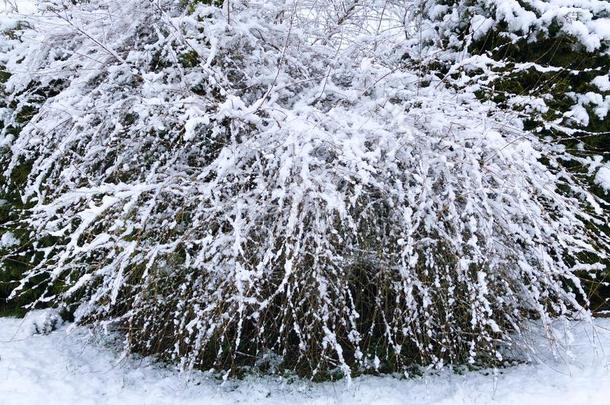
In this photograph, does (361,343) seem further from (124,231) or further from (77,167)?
(77,167)

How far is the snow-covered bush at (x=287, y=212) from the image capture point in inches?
105

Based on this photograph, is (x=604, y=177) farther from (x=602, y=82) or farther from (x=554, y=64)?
(x=554, y=64)

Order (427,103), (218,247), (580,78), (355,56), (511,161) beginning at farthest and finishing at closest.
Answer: (355,56) → (580,78) → (427,103) → (218,247) → (511,161)

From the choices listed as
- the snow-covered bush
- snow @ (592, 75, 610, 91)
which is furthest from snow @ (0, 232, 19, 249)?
snow @ (592, 75, 610, 91)

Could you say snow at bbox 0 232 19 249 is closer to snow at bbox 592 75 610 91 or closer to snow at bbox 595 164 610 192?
snow at bbox 595 164 610 192

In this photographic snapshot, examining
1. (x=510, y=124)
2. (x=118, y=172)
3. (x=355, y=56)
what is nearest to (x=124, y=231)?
(x=118, y=172)

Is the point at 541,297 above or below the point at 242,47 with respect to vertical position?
below

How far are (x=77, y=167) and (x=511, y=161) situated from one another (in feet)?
7.66

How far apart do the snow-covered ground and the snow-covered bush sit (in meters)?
0.13

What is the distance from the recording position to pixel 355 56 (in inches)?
149

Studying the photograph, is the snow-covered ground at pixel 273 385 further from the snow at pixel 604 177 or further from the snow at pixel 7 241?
the snow at pixel 604 177

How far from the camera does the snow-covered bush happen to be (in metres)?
2.66

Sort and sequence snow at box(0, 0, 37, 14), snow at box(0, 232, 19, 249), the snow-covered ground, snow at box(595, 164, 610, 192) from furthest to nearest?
1. snow at box(0, 0, 37, 14)
2. snow at box(0, 232, 19, 249)
3. snow at box(595, 164, 610, 192)
4. the snow-covered ground

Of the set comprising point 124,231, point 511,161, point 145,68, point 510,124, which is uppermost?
point 145,68
